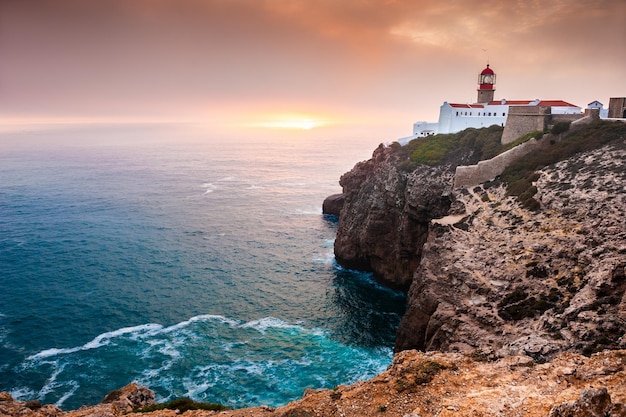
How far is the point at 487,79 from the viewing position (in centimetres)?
7575

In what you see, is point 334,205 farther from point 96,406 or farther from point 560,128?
point 96,406

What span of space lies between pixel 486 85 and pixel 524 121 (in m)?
23.7

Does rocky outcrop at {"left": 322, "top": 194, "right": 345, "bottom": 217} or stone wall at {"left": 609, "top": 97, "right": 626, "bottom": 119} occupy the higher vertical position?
stone wall at {"left": 609, "top": 97, "right": 626, "bottom": 119}

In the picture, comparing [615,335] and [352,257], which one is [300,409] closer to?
[615,335]

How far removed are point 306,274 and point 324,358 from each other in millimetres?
19072

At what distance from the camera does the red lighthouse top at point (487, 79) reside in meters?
75.1

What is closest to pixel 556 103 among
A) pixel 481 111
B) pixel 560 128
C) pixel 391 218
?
pixel 481 111

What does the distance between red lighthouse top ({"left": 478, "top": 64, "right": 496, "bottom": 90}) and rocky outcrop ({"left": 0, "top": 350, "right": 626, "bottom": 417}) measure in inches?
2670

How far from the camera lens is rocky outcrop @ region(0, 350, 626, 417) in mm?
14305

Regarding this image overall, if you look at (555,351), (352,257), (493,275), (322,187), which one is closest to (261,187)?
(322,187)

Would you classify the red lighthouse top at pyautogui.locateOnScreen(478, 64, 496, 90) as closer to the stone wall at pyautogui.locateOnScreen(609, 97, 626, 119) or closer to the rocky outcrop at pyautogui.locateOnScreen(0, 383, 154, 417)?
the stone wall at pyautogui.locateOnScreen(609, 97, 626, 119)

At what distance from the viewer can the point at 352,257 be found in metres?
59.3

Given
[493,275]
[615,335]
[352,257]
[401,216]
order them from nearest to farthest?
[615,335] → [493,275] → [401,216] → [352,257]

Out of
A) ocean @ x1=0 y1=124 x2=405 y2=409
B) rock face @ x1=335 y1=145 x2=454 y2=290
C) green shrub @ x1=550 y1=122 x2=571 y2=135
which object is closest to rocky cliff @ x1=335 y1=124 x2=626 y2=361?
rock face @ x1=335 y1=145 x2=454 y2=290
